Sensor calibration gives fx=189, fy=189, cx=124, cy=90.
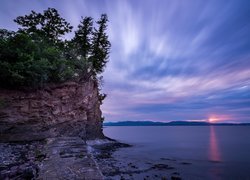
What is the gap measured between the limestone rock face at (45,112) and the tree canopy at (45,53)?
0.93m

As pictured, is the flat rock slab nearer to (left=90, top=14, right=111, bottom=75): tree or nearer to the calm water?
the calm water

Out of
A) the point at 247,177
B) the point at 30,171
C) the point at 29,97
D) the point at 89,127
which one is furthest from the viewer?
the point at 89,127

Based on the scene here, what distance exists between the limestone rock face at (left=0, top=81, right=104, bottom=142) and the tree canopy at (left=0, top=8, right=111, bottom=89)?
93cm

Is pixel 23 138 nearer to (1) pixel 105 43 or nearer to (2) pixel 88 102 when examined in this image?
(2) pixel 88 102

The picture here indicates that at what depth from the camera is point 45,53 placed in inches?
634

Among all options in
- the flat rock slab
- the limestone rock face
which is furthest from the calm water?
the flat rock slab

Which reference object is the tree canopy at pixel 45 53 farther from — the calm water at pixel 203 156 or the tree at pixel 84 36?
the calm water at pixel 203 156

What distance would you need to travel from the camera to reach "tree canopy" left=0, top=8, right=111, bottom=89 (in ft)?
43.7

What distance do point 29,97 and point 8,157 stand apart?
723 centimetres

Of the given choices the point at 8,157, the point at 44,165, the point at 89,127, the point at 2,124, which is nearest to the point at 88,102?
the point at 89,127

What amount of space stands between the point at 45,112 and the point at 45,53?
16.4ft

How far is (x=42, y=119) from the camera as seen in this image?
51.2 feet

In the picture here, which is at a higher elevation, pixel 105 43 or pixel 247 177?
pixel 105 43

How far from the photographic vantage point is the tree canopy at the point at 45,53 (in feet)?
43.7
